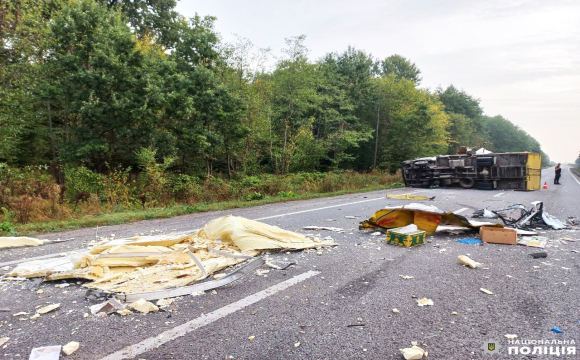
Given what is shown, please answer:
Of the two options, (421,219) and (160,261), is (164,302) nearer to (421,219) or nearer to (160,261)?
(160,261)

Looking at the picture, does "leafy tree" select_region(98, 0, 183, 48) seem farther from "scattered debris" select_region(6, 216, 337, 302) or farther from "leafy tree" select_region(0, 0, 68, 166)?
"scattered debris" select_region(6, 216, 337, 302)

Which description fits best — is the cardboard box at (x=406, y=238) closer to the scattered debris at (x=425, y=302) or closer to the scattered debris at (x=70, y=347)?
the scattered debris at (x=425, y=302)

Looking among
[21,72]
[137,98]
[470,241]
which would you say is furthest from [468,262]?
[21,72]

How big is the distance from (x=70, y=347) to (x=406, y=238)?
4.35 m

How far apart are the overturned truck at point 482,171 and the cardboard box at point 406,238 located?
47.3 ft

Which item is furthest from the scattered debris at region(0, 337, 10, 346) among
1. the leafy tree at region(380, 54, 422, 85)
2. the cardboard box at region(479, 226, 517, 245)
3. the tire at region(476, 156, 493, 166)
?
the leafy tree at region(380, 54, 422, 85)

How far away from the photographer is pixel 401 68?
160 ft

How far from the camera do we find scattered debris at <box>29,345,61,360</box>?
2.17 metres

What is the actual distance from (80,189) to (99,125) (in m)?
4.05

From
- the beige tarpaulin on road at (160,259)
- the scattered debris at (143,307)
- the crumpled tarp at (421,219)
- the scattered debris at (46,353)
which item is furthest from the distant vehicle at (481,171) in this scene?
the scattered debris at (46,353)

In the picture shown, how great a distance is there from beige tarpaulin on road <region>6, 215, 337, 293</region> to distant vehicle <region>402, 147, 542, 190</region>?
1550cm

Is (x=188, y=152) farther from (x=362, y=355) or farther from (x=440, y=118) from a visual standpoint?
(x=440, y=118)

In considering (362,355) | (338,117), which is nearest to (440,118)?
(338,117)

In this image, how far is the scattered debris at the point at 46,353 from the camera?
2.17 metres
